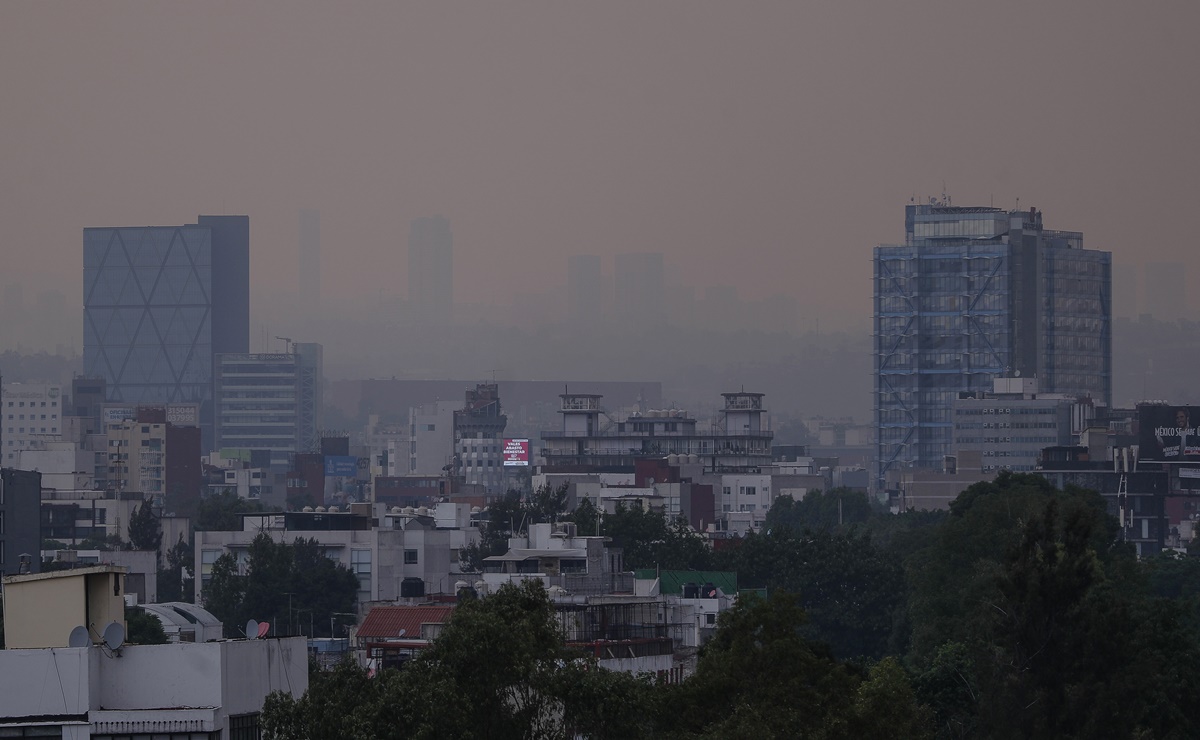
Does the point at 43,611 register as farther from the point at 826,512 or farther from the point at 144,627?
the point at 826,512

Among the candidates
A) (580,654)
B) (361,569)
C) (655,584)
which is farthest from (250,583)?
(580,654)

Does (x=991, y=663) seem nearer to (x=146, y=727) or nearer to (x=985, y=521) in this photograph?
(x=146, y=727)

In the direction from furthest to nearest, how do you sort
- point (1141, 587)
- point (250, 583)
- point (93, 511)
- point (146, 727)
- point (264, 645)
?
point (93, 511)
point (250, 583)
point (1141, 587)
point (264, 645)
point (146, 727)

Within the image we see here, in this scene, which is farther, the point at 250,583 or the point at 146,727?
the point at 250,583

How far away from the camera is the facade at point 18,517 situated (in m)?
98.8

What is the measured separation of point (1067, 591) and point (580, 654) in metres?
12.6

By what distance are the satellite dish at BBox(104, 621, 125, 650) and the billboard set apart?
483 feet

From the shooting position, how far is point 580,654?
100.0ft

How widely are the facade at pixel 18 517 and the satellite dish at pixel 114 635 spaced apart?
232 ft

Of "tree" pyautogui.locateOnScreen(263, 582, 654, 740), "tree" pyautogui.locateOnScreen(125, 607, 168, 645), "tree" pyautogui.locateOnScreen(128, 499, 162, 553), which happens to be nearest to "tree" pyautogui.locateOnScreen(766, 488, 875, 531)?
"tree" pyautogui.locateOnScreen(128, 499, 162, 553)

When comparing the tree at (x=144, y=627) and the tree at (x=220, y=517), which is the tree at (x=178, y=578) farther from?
the tree at (x=144, y=627)

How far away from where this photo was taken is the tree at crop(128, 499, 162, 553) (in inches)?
5197

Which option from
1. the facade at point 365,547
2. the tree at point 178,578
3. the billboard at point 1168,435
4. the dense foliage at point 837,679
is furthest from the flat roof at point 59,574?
the billboard at point 1168,435

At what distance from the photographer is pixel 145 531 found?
133 m
